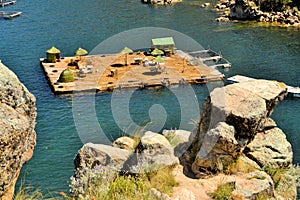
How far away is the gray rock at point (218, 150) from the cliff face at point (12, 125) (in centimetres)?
1107

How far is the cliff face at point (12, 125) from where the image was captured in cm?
614

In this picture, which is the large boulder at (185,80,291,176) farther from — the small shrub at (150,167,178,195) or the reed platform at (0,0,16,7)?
the reed platform at (0,0,16,7)

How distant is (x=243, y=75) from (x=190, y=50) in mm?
10832

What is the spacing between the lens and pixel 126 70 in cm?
4803

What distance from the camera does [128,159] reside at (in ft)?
54.5

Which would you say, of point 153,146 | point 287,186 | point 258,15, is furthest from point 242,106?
point 258,15

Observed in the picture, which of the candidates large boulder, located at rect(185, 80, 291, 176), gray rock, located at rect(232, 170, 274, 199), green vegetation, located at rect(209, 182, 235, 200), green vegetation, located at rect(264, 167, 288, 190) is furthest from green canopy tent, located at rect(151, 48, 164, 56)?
green vegetation, located at rect(209, 182, 235, 200)

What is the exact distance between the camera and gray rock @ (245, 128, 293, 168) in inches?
740

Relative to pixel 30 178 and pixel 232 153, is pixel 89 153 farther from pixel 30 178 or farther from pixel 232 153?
pixel 30 178

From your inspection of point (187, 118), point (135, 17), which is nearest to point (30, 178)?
point (187, 118)

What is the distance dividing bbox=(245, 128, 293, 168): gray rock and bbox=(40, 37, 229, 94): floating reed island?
24.9 metres

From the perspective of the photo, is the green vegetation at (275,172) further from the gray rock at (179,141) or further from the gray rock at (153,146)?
the gray rock at (153,146)

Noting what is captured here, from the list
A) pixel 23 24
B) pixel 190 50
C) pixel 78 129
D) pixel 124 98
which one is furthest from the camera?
pixel 23 24

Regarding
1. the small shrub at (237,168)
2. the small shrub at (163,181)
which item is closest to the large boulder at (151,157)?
the small shrub at (163,181)
